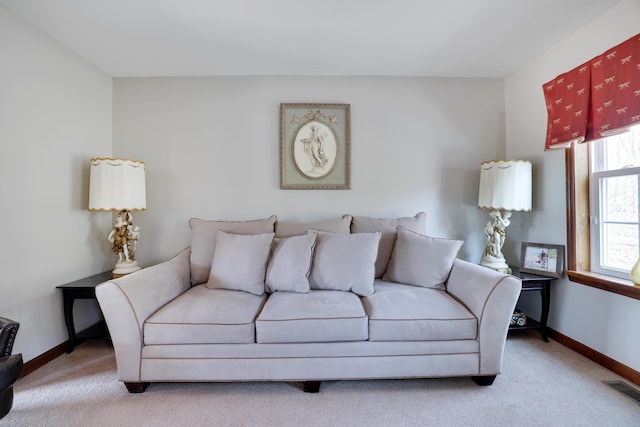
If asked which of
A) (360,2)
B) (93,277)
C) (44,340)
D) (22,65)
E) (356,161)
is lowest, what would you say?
(44,340)

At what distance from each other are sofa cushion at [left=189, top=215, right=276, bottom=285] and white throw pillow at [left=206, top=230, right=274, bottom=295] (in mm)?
161

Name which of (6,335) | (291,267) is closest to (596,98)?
(291,267)

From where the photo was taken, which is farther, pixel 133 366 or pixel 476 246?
pixel 476 246

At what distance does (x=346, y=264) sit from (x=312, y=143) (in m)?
1.29

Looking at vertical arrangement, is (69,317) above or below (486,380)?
above

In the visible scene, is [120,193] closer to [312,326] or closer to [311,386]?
[312,326]

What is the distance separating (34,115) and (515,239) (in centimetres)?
406

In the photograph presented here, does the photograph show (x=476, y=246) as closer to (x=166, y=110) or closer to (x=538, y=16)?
(x=538, y=16)

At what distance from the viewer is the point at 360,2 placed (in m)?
1.82

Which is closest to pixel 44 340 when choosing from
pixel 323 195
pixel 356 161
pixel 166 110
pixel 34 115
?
pixel 34 115

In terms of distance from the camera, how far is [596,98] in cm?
194

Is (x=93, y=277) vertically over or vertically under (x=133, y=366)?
over

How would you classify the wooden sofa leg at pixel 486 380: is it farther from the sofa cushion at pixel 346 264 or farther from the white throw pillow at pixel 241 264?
the white throw pillow at pixel 241 264

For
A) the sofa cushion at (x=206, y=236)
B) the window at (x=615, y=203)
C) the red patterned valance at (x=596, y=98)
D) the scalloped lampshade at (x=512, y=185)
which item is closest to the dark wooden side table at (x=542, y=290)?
the window at (x=615, y=203)
